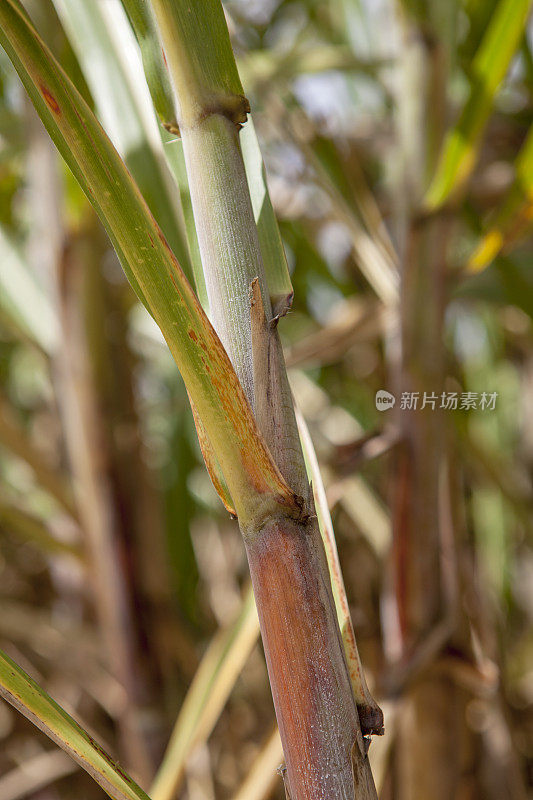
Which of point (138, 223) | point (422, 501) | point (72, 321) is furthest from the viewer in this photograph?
point (72, 321)

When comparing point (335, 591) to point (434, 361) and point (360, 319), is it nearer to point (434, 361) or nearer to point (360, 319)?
point (434, 361)

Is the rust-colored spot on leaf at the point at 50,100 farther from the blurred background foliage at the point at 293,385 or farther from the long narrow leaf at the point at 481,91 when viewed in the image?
the long narrow leaf at the point at 481,91

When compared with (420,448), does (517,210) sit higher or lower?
higher

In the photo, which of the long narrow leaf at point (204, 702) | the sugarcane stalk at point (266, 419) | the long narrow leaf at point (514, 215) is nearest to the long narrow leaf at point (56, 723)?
the sugarcane stalk at point (266, 419)

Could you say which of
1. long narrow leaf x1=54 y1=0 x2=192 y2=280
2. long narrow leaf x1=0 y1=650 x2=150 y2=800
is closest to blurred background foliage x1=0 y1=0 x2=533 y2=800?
long narrow leaf x1=54 y1=0 x2=192 y2=280

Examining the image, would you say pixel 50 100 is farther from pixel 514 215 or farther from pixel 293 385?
pixel 293 385

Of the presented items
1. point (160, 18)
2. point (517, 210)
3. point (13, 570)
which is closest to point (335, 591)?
point (160, 18)

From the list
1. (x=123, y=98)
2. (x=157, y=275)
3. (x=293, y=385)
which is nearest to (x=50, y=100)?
(x=157, y=275)
